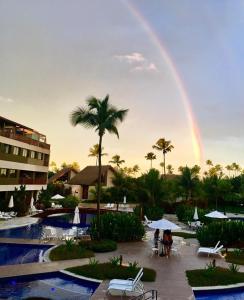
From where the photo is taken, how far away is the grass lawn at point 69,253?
17391 mm

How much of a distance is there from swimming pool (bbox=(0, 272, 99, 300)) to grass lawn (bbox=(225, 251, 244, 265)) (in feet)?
27.2

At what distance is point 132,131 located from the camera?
139ft

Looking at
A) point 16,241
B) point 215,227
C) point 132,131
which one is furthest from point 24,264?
point 132,131

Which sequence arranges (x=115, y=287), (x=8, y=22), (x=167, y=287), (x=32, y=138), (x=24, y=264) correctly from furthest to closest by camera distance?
(x=32, y=138) < (x=8, y=22) < (x=24, y=264) < (x=167, y=287) < (x=115, y=287)

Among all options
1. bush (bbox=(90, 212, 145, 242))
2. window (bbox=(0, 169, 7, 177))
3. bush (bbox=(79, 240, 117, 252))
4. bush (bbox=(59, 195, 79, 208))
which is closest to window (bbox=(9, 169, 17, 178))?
window (bbox=(0, 169, 7, 177))

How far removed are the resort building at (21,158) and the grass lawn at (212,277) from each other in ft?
89.9

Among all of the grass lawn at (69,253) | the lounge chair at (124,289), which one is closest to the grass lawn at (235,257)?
the grass lawn at (69,253)

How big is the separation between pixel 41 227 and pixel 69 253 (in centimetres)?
1292

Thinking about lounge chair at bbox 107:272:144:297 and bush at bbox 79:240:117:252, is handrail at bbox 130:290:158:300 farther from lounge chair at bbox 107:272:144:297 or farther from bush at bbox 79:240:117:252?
bush at bbox 79:240:117:252

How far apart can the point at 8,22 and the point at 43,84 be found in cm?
704

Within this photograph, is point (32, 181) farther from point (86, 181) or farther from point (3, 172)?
point (86, 181)

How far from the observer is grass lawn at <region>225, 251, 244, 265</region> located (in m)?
17.8

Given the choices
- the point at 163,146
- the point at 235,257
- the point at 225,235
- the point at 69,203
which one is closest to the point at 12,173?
the point at 69,203

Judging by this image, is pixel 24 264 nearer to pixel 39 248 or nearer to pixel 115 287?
pixel 39 248
